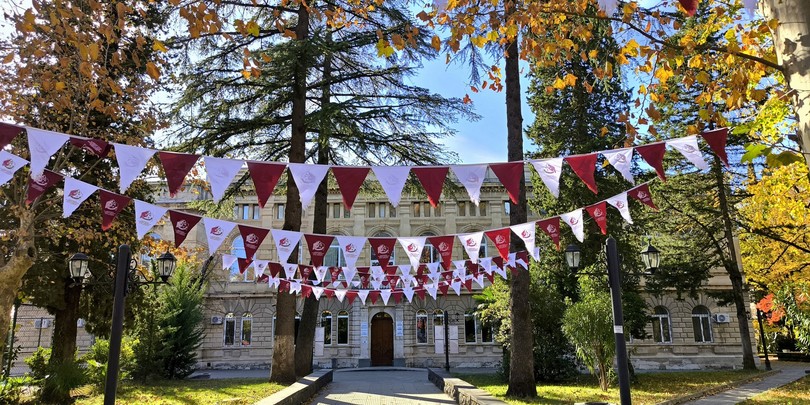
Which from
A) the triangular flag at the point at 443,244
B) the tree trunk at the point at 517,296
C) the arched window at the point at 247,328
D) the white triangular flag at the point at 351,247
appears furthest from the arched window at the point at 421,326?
the white triangular flag at the point at 351,247

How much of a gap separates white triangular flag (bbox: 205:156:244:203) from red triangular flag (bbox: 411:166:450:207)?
7.87 ft

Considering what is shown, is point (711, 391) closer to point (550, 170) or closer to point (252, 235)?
point (550, 170)

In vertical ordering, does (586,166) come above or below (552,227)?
above

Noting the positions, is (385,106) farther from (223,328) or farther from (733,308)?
(733,308)

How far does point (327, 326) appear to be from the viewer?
33625mm

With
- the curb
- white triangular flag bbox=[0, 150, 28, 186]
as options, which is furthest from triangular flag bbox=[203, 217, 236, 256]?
the curb

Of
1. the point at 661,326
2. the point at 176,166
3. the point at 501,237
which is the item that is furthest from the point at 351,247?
the point at 661,326

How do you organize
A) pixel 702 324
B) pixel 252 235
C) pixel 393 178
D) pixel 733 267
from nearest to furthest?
pixel 393 178 → pixel 252 235 → pixel 733 267 → pixel 702 324

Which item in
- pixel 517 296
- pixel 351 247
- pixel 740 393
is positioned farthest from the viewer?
pixel 740 393

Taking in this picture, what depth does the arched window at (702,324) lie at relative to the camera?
3144 cm

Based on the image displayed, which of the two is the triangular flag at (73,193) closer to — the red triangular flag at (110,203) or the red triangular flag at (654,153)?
the red triangular flag at (110,203)

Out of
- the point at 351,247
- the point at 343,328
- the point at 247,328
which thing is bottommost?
the point at 343,328

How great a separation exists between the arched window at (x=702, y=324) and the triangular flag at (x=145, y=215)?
32104 mm

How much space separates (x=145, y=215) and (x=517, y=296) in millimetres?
8387
